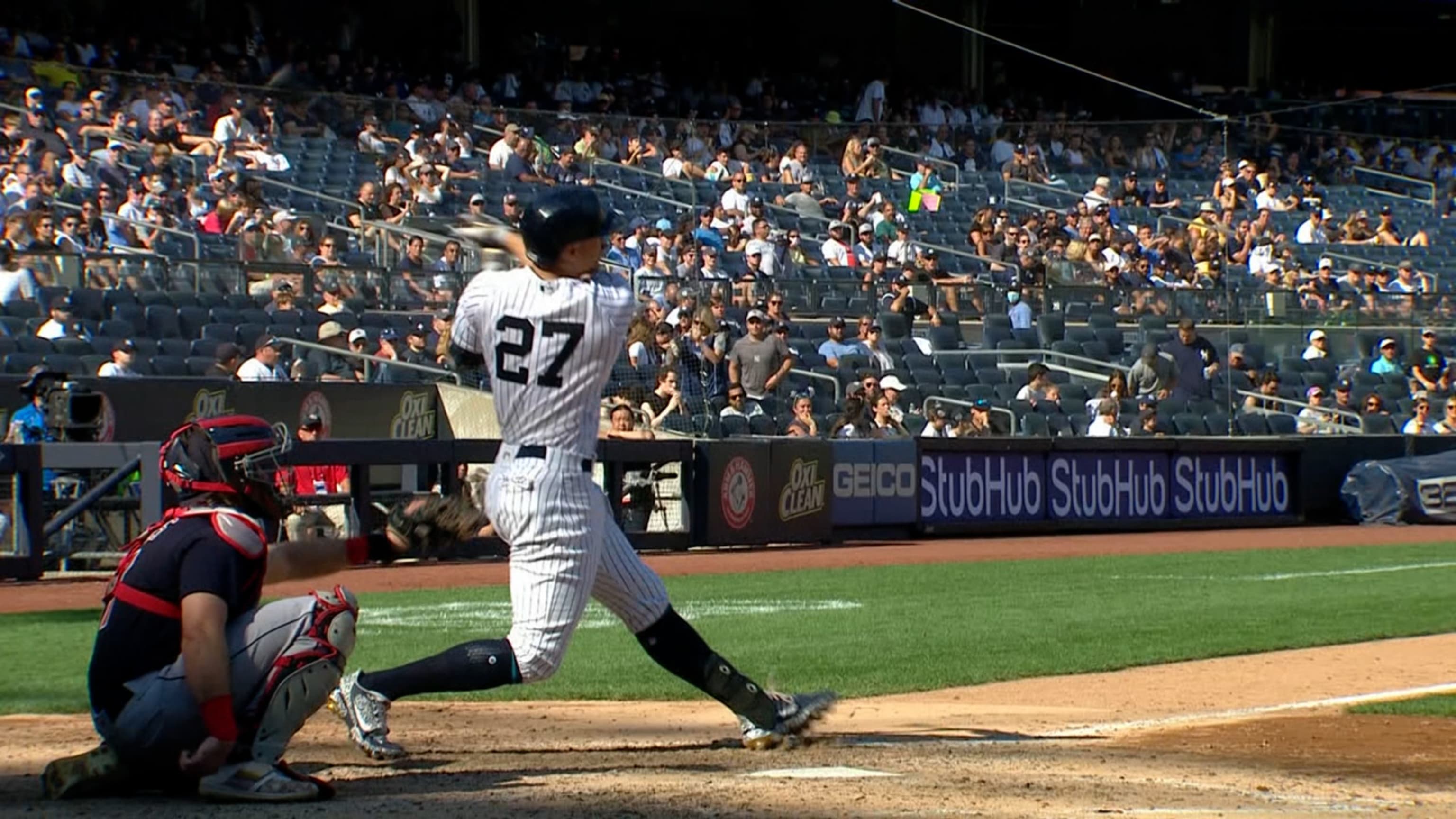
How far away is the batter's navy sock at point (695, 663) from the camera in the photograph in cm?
628

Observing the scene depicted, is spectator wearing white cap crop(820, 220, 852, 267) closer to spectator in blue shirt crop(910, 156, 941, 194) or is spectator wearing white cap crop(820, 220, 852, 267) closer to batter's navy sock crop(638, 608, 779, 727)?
spectator in blue shirt crop(910, 156, 941, 194)

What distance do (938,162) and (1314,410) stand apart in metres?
6.29

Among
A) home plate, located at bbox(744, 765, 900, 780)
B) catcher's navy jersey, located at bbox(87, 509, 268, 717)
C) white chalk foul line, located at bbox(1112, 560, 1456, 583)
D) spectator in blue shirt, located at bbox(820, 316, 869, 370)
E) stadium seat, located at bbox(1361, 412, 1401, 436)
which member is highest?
spectator in blue shirt, located at bbox(820, 316, 869, 370)

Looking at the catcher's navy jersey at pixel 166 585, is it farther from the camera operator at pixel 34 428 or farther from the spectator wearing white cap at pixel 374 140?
the spectator wearing white cap at pixel 374 140

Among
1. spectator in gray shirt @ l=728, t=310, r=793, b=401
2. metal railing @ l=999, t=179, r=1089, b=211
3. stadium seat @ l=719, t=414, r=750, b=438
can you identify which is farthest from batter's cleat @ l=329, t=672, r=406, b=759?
metal railing @ l=999, t=179, r=1089, b=211

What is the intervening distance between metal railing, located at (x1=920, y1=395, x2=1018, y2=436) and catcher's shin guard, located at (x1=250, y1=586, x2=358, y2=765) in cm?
1556

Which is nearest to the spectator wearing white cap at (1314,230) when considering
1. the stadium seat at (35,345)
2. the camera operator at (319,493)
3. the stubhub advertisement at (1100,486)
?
the stubhub advertisement at (1100,486)

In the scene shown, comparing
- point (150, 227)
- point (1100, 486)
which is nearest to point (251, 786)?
point (150, 227)

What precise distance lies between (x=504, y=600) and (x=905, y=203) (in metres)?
14.1

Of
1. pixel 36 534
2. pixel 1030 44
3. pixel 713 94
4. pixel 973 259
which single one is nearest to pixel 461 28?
pixel 713 94

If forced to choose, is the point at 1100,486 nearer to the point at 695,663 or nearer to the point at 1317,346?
the point at 1317,346

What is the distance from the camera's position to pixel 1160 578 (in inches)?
598

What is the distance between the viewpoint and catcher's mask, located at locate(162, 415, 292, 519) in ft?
17.3

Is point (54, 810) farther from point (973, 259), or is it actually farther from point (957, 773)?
point (973, 259)
